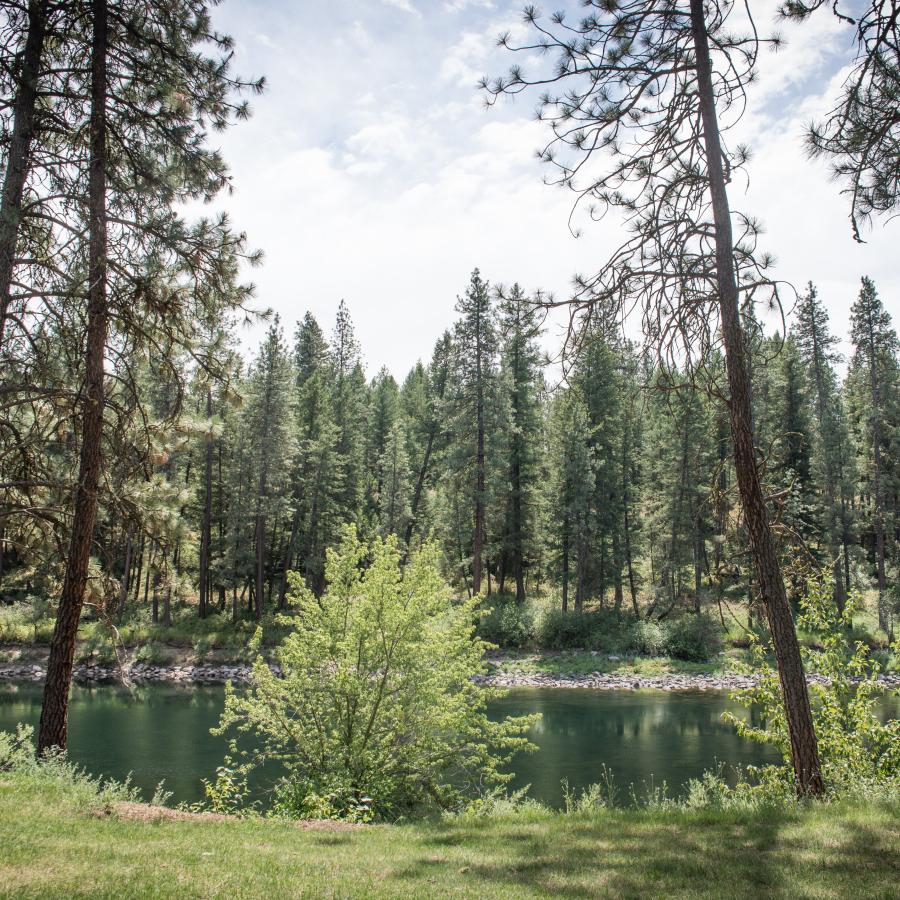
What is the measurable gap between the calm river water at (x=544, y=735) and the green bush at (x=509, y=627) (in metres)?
6.42

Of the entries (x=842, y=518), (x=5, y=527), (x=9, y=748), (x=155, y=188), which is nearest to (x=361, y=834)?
(x=9, y=748)

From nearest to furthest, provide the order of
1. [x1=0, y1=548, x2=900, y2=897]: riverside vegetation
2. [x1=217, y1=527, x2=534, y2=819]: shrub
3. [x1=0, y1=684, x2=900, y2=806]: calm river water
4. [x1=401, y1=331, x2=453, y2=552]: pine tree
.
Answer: [x1=0, y1=548, x2=900, y2=897]: riverside vegetation, [x1=217, y1=527, x2=534, y2=819]: shrub, [x1=0, y1=684, x2=900, y2=806]: calm river water, [x1=401, y1=331, x2=453, y2=552]: pine tree

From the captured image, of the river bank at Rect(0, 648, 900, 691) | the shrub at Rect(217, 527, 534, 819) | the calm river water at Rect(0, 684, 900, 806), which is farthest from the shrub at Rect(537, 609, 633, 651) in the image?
the shrub at Rect(217, 527, 534, 819)

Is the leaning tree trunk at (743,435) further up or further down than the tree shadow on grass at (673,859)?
further up

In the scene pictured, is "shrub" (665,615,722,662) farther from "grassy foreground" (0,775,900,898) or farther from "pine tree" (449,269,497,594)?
"grassy foreground" (0,775,900,898)

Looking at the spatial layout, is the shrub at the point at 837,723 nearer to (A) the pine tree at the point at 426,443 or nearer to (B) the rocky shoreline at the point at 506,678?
(B) the rocky shoreline at the point at 506,678

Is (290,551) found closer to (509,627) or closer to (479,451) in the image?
(479,451)

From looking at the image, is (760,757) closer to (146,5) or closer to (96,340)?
(96,340)

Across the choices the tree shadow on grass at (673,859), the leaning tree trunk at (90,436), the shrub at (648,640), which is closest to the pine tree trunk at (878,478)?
the shrub at (648,640)

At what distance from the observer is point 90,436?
835cm

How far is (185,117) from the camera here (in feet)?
28.8

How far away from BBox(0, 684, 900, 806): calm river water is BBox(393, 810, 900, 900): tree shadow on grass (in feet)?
19.9

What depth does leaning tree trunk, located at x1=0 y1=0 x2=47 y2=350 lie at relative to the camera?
24.3 feet

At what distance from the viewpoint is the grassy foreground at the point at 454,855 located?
14.9 feet
